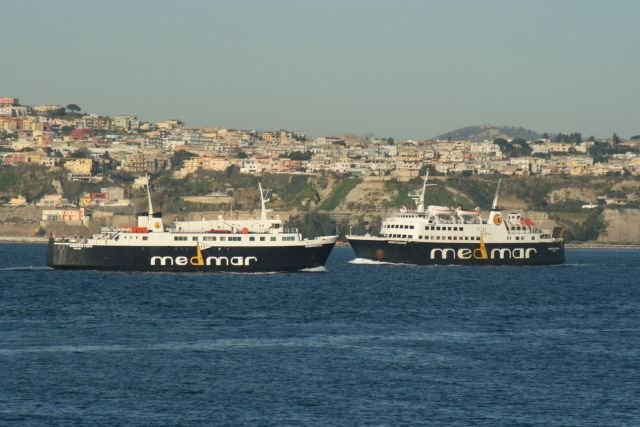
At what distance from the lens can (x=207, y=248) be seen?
103125mm

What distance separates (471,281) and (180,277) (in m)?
21.7

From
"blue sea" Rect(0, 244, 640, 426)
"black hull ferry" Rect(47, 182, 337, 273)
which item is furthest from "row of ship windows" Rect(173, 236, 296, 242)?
"blue sea" Rect(0, 244, 640, 426)

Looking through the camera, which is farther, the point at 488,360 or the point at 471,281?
the point at 471,281

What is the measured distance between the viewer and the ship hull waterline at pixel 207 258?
337ft

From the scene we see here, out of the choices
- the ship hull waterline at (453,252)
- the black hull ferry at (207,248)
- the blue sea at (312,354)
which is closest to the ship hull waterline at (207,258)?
the black hull ferry at (207,248)

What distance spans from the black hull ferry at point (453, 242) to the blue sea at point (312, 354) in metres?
25.1

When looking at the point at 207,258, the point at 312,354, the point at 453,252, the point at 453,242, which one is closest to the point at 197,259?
the point at 207,258

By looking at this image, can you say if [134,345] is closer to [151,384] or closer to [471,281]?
[151,384]

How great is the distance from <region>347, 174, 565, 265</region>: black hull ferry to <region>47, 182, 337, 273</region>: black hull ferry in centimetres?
1637

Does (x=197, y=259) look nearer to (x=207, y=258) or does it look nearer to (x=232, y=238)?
(x=207, y=258)

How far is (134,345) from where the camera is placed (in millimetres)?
59438

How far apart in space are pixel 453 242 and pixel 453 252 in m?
0.92

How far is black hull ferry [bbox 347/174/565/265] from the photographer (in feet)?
393

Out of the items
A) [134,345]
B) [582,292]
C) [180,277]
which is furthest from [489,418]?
[180,277]
